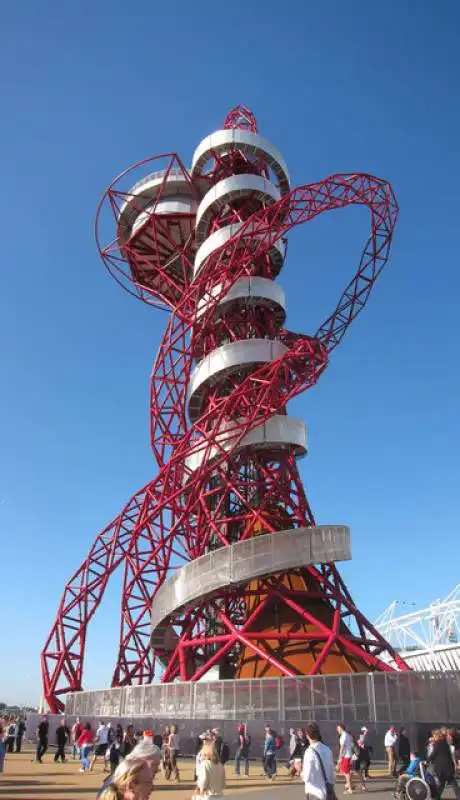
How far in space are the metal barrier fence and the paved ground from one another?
222 cm

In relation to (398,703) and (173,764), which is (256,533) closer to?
(398,703)

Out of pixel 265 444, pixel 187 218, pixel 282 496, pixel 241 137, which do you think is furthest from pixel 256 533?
pixel 241 137

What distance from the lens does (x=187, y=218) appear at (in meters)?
37.4

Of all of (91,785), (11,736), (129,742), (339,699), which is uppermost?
(339,699)

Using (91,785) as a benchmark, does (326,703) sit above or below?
above

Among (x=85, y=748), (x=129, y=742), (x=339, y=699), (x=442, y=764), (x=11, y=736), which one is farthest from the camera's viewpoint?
(x=11, y=736)

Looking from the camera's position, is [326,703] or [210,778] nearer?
[210,778]

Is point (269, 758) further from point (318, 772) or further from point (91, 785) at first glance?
point (318, 772)

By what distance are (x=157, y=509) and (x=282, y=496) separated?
5.86 metres

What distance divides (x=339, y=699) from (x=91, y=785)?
346 inches

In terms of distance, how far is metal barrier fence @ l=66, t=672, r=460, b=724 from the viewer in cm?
1922

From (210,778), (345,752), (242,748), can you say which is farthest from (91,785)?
(210,778)

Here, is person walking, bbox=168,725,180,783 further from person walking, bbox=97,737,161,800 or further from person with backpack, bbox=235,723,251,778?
person walking, bbox=97,737,161,800

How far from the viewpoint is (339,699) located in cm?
1944
